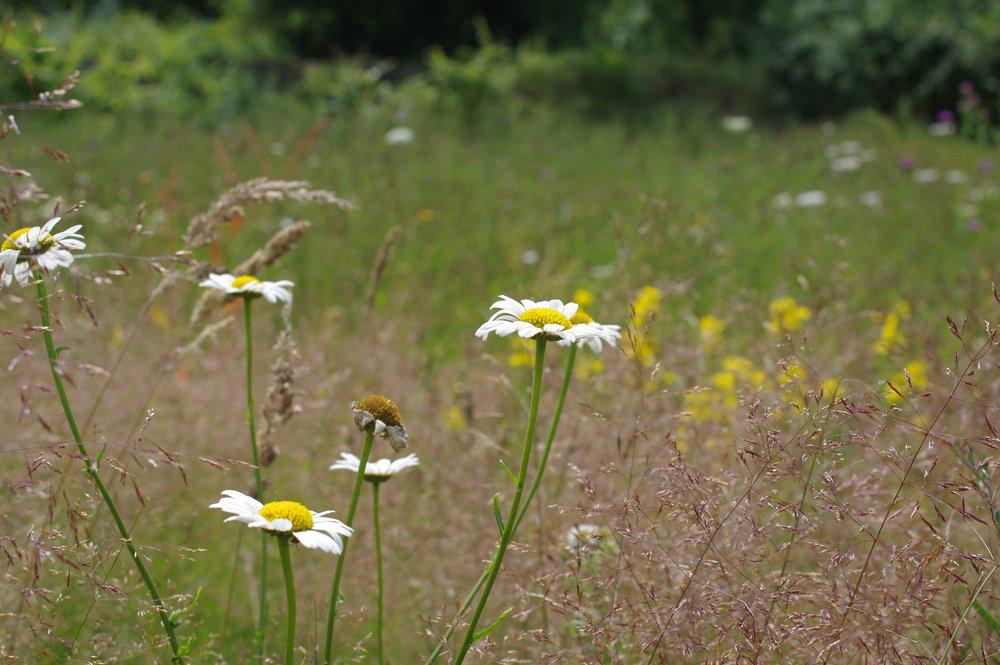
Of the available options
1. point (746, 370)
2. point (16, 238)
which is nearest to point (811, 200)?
point (746, 370)

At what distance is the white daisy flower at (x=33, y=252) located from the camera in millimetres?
1185

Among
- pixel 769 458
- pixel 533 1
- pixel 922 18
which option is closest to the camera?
pixel 769 458

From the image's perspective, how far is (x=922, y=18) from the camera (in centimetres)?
1083

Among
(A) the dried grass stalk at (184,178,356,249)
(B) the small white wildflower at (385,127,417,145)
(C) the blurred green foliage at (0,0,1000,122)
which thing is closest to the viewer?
(A) the dried grass stalk at (184,178,356,249)

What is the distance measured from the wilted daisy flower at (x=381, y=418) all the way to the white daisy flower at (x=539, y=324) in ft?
0.50

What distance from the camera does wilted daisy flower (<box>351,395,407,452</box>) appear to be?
1196 mm

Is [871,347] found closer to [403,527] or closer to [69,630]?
[403,527]

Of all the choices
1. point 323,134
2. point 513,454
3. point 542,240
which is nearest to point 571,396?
point 513,454

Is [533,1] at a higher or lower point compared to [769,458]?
lower

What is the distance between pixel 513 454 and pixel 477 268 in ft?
9.72

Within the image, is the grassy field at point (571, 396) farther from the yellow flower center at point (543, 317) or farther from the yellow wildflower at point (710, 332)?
the yellow flower center at point (543, 317)

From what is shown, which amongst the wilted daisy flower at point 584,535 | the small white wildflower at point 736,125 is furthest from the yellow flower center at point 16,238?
the small white wildflower at point 736,125

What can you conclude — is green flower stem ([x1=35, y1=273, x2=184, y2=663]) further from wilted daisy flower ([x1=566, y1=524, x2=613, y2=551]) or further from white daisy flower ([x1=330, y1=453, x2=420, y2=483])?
wilted daisy flower ([x1=566, y1=524, x2=613, y2=551])

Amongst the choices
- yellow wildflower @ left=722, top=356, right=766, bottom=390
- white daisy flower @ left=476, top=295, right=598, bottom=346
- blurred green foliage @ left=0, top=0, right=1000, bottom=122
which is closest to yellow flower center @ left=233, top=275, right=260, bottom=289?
white daisy flower @ left=476, top=295, right=598, bottom=346
